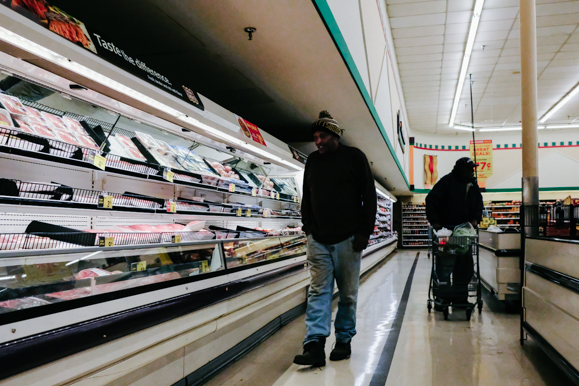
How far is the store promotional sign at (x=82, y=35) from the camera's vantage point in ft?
5.26

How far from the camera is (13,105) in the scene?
1.98m

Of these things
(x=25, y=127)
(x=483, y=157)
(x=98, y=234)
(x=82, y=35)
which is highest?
(x=483, y=157)

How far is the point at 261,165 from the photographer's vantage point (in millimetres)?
4754

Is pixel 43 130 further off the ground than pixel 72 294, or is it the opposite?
pixel 43 130

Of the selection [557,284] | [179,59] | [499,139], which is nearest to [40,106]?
[179,59]

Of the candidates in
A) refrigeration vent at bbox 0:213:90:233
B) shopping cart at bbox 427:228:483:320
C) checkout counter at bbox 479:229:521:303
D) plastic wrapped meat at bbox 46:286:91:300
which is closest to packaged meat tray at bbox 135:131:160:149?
refrigeration vent at bbox 0:213:90:233

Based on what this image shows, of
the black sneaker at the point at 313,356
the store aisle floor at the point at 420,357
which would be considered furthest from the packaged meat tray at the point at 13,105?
the black sneaker at the point at 313,356

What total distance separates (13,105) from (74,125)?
0.40 meters

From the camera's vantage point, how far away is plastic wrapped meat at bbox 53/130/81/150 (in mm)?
2090

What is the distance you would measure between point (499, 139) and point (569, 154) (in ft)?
8.63

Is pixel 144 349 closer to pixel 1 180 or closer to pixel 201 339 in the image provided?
pixel 201 339

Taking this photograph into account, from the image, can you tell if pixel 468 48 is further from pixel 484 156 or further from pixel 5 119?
pixel 5 119

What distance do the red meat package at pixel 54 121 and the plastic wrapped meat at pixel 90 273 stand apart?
0.83 meters

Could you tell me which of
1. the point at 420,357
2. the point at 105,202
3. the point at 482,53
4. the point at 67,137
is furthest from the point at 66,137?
the point at 482,53
